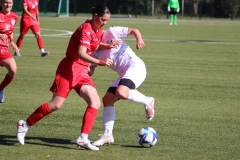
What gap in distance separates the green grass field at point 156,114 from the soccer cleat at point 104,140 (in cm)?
9

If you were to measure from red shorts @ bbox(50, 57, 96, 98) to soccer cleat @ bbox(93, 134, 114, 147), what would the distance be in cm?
73

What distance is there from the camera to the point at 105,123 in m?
7.84

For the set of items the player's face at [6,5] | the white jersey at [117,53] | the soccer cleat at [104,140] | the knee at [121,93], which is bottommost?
the soccer cleat at [104,140]

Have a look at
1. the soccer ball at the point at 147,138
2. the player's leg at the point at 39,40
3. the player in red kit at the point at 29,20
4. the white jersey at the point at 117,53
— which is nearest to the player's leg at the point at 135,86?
the white jersey at the point at 117,53

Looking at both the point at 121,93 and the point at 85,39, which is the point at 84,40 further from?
the point at 121,93

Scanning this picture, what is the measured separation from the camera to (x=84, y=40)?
23.9ft

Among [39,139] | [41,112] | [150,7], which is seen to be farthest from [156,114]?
[150,7]

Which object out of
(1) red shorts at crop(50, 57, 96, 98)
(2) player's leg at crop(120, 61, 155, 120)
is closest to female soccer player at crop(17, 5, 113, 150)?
(1) red shorts at crop(50, 57, 96, 98)

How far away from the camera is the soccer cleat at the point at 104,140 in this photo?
760 cm

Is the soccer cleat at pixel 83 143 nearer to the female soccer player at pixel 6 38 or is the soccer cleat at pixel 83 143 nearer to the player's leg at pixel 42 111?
the player's leg at pixel 42 111

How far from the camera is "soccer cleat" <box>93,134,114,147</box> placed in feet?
24.9

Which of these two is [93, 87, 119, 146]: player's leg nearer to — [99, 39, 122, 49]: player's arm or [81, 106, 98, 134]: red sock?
[81, 106, 98, 134]: red sock

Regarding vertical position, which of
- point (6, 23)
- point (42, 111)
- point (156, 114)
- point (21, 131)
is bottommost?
point (156, 114)

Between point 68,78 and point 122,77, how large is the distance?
88 centimetres
